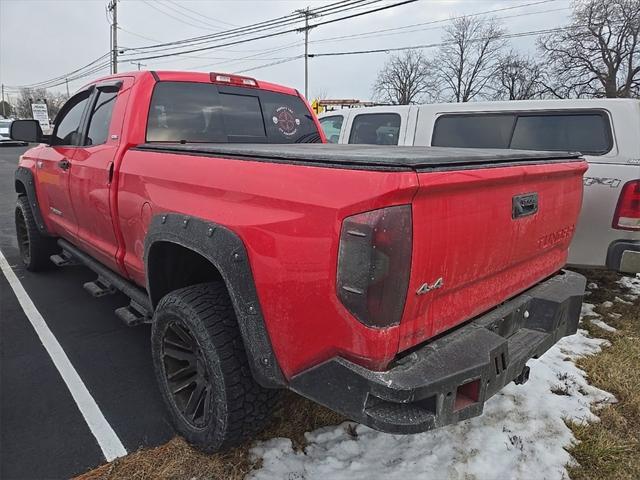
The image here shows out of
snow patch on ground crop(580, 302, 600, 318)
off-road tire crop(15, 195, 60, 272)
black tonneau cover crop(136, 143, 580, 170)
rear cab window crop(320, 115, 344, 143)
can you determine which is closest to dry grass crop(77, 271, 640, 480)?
snow patch on ground crop(580, 302, 600, 318)

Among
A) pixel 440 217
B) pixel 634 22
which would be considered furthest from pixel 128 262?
pixel 634 22

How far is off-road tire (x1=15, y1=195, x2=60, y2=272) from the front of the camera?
15.9 feet

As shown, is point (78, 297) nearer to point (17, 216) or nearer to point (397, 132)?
point (17, 216)

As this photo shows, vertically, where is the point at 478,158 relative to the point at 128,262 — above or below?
above

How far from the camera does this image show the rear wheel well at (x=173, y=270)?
250 centimetres

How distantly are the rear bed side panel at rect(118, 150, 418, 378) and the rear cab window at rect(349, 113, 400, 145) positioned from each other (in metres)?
4.21

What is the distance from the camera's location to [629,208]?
3.92 metres

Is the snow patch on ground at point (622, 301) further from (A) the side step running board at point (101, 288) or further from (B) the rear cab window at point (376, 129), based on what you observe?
(A) the side step running board at point (101, 288)

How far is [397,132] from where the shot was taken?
232 inches

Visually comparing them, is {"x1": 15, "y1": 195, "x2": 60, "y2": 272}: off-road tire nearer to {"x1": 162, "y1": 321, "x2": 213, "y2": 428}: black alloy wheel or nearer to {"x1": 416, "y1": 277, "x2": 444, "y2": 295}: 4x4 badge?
{"x1": 162, "y1": 321, "x2": 213, "y2": 428}: black alloy wheel

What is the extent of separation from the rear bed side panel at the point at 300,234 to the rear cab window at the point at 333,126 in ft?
16.1

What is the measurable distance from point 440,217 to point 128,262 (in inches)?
84.5

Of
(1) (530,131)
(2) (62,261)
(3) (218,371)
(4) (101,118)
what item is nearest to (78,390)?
(3) (218,371)

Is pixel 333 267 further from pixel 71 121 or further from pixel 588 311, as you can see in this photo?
pixel 588 311
